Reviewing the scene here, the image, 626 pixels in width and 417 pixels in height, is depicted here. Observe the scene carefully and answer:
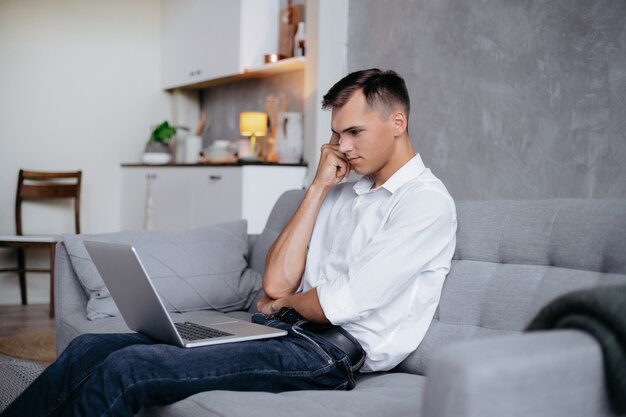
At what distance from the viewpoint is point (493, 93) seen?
304cm

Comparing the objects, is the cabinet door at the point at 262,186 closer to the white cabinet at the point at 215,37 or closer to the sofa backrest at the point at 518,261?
the white cabinet at the point at 215,37

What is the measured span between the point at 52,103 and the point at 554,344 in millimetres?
5282

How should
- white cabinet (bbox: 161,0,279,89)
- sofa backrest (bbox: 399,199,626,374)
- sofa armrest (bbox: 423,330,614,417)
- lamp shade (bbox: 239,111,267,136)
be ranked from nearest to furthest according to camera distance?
sofa armrest (bbox: 423,330,614,417) → sofa backrest (bbox: 399,199,626,374) → lamp shade (bbox: 239,111,267,136) → white cabinet (bbox: 161,0,279,89)

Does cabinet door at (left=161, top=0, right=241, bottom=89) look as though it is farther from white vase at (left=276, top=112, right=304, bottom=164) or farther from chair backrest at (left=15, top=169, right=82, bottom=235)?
chair backrest at (left=15, top=169, right=82, bottom=235)

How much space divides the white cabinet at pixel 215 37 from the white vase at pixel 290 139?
570mm

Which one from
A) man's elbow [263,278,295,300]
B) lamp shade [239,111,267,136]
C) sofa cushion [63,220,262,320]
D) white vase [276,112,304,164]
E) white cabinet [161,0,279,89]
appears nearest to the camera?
man's elbow [263,278,295,300]

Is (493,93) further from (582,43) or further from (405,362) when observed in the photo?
(405,362)

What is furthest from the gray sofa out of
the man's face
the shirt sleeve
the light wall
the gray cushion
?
the light wall

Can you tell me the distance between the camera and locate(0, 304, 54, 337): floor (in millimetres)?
4359

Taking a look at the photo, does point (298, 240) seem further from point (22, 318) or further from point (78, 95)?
point (78, 95)

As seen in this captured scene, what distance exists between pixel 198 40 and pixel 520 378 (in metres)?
4.66

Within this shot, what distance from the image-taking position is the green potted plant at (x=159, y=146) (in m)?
5.39

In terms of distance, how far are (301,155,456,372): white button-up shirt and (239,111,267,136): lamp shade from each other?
2608mm

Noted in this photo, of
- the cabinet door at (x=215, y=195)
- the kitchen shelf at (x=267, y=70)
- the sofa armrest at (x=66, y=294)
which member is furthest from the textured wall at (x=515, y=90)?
the sofa armrest at (x=66, y=294)
